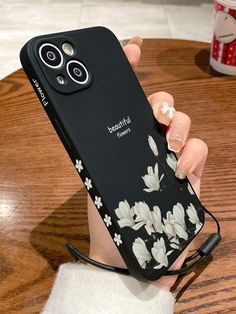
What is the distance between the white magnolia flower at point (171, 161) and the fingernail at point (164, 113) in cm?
4

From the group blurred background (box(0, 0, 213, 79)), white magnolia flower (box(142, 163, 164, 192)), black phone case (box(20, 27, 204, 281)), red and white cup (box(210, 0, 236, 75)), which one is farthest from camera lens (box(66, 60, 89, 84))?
blurred background (box(0, 0, 213, 79))

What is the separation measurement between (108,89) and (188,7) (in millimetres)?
1993

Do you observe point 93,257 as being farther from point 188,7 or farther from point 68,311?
point 188,7

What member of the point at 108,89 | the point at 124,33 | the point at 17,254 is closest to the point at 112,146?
the point at 108,89

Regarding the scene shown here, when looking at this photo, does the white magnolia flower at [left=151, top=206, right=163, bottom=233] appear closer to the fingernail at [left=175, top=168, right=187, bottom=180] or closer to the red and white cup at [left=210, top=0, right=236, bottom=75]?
the fingernail at [left=175, top=168, right=187, bottom=180]

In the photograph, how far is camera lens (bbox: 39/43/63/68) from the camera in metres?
0.39

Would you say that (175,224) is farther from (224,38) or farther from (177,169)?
(224,38)

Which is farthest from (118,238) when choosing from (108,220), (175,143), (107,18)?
(107,18)

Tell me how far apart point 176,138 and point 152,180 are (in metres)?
0.07

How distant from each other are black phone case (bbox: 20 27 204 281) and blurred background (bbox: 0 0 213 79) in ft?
4.57

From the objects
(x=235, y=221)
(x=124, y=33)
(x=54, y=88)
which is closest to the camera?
(x=54, y=88)

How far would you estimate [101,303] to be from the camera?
400 millimetres

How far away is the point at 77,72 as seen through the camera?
1.36 ft

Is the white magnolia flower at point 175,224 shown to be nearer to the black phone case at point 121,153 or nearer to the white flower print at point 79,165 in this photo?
the black phone case at point 121,153
